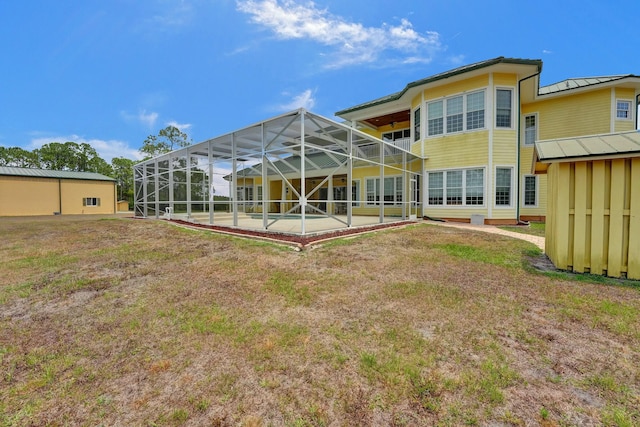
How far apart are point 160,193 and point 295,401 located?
1935 centimetres

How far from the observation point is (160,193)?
18.1m

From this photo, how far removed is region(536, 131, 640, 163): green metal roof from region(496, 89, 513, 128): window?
8828 mm

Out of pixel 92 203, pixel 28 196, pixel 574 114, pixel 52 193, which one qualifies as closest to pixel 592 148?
→ pixel 574 114

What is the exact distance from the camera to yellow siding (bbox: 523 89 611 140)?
13.4 metres

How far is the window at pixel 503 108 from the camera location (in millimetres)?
12953

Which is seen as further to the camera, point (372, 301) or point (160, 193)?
point (160, 193)

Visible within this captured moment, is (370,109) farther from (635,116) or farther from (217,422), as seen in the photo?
(217,422)

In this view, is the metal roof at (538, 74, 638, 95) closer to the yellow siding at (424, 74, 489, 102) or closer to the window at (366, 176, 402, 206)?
the yellow siding at (424, 74, 489, 102)

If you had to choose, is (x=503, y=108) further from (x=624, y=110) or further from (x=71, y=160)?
(x=71, y=160)

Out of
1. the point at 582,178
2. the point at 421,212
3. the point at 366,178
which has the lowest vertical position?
the point at 421,212

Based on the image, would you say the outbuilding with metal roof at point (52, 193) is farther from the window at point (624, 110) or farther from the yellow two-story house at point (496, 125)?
the window at point (624, 110)

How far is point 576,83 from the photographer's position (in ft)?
48.0

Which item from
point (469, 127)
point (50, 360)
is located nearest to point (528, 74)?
point (469, 127)

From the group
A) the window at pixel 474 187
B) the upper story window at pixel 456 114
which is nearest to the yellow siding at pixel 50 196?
the upper story window at pixel 456 114
